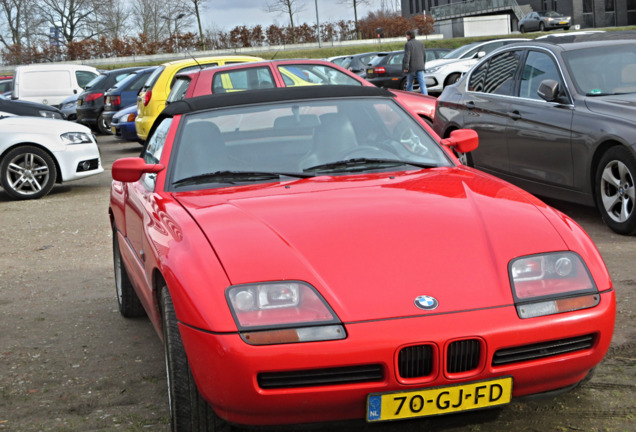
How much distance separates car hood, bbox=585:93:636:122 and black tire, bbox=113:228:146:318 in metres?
4.13

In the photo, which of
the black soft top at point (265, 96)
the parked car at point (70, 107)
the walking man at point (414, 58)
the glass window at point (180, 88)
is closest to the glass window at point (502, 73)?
the black soft top at point (265, 96)

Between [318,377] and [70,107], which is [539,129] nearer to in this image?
[318,377]

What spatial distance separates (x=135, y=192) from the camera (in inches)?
187

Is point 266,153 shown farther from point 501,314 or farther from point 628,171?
point 628,171

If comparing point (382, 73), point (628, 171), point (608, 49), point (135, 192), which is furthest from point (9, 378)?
point (382, 73)

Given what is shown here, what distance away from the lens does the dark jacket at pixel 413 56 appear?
20.7m

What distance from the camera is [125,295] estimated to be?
5512 mm

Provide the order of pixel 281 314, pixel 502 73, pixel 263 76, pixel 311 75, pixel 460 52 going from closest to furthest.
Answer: pixel 281 314 < pixel 502 73 < pixel 263 76 < pixel 311 75 < pixel 460 52

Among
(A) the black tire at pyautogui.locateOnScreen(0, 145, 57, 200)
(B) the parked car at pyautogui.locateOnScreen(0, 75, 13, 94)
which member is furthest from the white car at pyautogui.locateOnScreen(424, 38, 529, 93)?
(B) the parked car at pyautogui.locateOnScreen(0, 75, 13, 94)

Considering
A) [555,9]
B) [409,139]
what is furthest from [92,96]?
[555,9]

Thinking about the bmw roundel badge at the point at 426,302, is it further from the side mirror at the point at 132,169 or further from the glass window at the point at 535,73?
the glass window at the point at 535,73

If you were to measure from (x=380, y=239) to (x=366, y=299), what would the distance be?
1.20ft

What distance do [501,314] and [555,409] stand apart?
88 cm

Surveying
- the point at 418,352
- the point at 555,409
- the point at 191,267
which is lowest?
the point at 555,409
